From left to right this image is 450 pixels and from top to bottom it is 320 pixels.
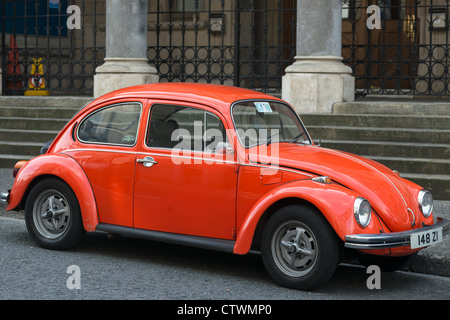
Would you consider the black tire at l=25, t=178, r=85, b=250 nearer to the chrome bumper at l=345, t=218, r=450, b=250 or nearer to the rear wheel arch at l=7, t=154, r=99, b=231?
the rear wheel arch at l=7, t=154, r=99, b=231

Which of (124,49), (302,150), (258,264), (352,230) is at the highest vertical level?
(124,49)

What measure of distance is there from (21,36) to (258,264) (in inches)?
499

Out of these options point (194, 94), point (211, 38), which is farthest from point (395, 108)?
point (211, 38)

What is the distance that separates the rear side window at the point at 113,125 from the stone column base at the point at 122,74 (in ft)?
20.8

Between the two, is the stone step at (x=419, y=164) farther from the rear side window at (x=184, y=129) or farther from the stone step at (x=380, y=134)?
the rear side window at (x=184, y=129)

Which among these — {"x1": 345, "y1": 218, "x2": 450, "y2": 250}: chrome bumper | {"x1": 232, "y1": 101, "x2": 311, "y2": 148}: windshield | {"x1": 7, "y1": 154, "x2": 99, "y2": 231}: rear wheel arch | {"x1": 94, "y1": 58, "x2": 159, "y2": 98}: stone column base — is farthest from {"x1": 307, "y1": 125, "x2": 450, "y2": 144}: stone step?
{"x1": 345, "y1": 218, "x2": 450, "y2": 250}: chrome bumper

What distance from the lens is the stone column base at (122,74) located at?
1363 cm

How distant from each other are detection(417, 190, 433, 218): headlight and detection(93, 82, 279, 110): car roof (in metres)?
1.61

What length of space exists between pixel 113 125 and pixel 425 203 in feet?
9.25

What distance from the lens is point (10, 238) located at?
7.86 metres

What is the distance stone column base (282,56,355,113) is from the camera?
12156mm
